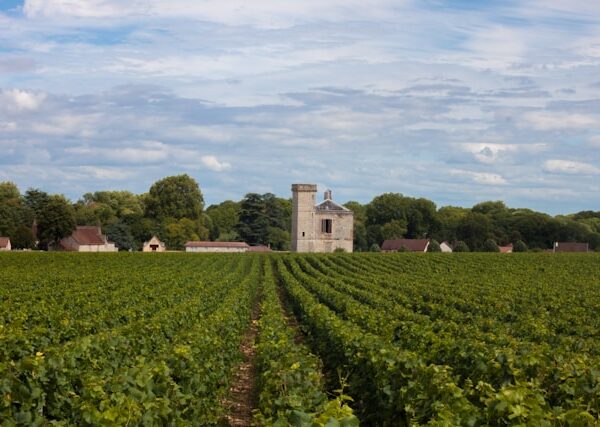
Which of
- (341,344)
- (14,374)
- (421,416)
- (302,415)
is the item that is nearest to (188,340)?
(341,344)

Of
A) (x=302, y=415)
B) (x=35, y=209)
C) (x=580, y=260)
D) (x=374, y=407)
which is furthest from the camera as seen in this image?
(x=35, y=209)

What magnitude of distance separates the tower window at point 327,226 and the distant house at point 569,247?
28237 mm

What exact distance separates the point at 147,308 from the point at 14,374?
14.6 metres

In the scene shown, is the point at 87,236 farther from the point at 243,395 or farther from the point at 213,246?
the point at 243,395

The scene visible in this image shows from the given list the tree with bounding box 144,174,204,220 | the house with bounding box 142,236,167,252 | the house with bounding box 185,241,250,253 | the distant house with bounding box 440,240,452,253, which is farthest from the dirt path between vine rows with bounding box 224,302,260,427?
the tree with bounding box 144,174,204,220

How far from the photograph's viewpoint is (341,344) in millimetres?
14961

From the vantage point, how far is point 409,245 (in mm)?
108812

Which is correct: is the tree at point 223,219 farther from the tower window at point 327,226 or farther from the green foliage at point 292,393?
the green foliage at point 292,393

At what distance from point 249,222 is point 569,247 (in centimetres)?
4453

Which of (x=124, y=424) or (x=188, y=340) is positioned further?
(x=188, y=340)

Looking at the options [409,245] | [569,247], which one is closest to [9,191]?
[409,245]

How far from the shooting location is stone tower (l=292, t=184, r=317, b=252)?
95.8 metres

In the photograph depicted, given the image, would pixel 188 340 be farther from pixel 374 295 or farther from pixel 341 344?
pixel 374 295

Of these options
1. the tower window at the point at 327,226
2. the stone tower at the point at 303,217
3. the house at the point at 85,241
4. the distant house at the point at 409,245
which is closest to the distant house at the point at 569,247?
the distant house at the point at 409,245
